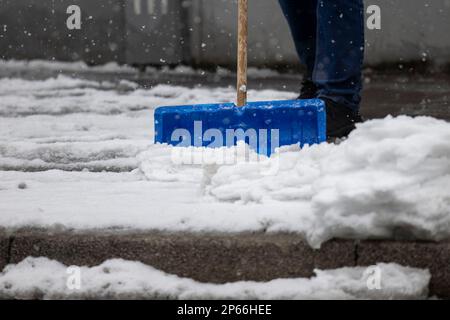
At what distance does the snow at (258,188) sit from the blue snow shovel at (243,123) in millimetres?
135

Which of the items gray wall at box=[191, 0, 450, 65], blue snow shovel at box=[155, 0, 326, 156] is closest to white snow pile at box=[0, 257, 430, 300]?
blue snow shovel at box=[155, 0, 326, 156]

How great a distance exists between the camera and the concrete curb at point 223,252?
1769 mm

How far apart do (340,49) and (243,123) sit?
59 centimetres

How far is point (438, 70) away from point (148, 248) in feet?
18.0

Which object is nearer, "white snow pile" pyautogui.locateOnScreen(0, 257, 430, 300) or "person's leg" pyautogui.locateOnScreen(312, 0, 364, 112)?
"white snow pile" pyautogui.locateOnScreen(0, 257, 430, 300)

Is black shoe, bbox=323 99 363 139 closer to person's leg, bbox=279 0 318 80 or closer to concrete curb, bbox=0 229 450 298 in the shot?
person's leg, bbox=279 0 318 80

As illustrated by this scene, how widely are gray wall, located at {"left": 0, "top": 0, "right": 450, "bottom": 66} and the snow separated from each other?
4224 millimetres

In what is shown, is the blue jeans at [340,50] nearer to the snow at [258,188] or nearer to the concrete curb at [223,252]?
the snow at [258,188]

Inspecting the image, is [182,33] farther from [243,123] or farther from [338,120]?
[243,123]

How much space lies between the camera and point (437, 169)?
6.05ft

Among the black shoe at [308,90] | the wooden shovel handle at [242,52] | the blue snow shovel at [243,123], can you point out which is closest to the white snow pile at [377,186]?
the blue snow shovel at [243,123]

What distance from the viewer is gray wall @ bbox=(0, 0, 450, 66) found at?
6.77 m

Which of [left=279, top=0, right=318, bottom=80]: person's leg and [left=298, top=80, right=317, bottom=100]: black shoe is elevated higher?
[left=279, top=0, right=318, bottom=80]: person's leg

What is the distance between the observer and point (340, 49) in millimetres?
3033
